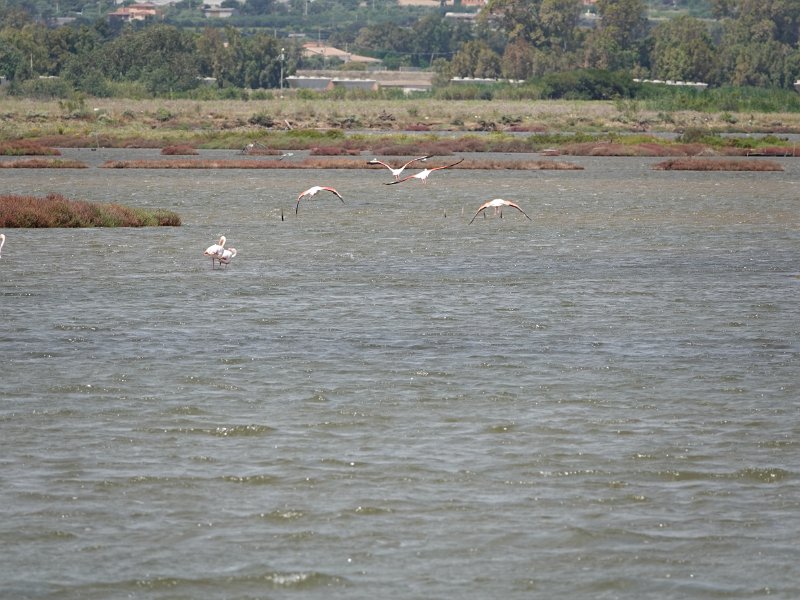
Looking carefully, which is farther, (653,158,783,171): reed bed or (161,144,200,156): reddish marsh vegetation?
(161,144,200,156): reddish marsh vegetation

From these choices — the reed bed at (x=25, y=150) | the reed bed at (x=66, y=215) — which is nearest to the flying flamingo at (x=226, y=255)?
the reed bed at (x=66, y=215)

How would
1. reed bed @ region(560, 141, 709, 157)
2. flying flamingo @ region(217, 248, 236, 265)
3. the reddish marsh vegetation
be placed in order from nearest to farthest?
flying flamingo @ region(217, 248, 236, 265) → the reddish marsh vegetation → reed bed @ region(560, 141, 709, 157)

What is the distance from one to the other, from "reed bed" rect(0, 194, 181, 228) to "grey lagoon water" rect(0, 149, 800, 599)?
3778 millimetres

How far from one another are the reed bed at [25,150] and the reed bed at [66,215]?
133 feet

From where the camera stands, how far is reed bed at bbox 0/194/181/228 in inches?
1588

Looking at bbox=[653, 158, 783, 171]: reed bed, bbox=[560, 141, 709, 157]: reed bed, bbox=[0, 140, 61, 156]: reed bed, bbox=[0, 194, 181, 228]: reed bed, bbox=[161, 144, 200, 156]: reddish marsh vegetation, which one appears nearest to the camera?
bbox=[0, 194, 181, 228]: reed bed

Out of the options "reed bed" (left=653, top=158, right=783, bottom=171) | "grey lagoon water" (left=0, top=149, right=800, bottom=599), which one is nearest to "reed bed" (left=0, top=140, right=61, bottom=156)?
"reed bed" (left=653, top=158, right=783, bottom=171)

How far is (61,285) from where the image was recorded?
29.8 meters

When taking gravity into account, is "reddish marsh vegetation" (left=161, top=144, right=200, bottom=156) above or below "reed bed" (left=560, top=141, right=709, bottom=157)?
above

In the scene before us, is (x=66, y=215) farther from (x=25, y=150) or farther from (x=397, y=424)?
(x=25, y=150)

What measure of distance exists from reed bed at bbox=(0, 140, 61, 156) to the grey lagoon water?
152 ft

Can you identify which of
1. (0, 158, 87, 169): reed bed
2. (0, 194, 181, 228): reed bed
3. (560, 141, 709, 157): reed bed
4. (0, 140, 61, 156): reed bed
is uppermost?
(0, 194, 181, 228): reed bed

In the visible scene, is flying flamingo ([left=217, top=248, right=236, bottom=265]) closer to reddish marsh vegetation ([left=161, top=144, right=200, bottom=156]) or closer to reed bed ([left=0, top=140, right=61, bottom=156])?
reed bed ([left=0, top=140, right=61, bottom=156])

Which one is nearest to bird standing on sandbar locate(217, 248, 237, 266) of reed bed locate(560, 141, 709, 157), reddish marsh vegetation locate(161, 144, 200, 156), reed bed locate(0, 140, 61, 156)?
reed bed locate(0, 140, 61, 156)
